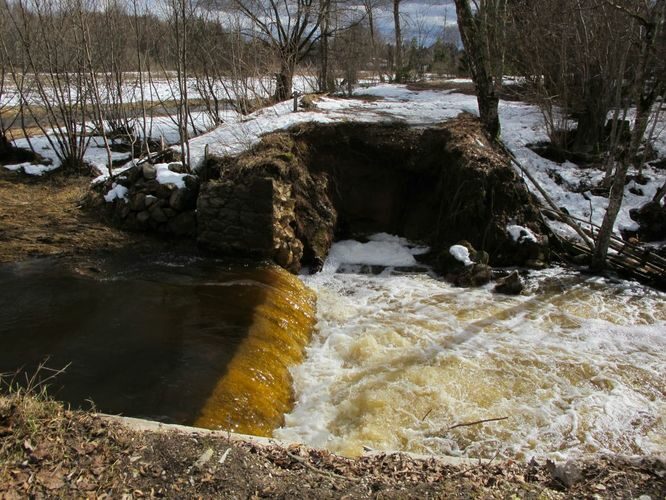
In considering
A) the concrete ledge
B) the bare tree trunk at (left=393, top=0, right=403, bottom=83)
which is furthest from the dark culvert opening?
the bare tree trunk at (left=393, top=0, right=403, bottom=83)

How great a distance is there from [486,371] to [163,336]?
3.66 meters

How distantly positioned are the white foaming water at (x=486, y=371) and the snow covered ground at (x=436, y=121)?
309cm

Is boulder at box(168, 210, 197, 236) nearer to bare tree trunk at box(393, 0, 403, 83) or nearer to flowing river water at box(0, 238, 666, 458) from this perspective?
flowing river water at box(0, 238, 666, 458)

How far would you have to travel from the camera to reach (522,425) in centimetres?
468

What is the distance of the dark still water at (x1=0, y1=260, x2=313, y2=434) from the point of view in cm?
452

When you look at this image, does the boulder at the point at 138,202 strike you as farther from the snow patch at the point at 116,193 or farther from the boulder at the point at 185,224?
the boulder at the point at 185,224

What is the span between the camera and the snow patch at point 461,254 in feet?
26.9

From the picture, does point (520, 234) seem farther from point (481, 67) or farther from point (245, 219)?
point (245, 219)

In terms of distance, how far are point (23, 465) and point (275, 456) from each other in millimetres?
1506

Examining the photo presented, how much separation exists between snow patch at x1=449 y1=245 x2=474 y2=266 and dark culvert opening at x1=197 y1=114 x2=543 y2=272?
0.59m

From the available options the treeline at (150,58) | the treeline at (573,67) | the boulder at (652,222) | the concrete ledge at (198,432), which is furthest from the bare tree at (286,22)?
the concrete ledge at (198,432)

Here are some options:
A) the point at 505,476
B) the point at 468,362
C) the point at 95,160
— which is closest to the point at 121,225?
the point at 95,160

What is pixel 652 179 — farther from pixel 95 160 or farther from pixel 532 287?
pixel 95 160

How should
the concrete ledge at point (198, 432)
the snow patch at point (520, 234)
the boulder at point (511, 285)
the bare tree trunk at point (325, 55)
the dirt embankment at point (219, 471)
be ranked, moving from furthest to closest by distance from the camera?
the bare tree trunk at point (325, 55)
the snow patch at point (520, 234)
the boulder at point (511, 285)
the concrete ledge at point (198, 432)
the dirt embankment at point (219, 471)
